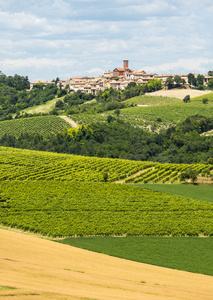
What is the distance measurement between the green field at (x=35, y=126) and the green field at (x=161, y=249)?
3899 inches

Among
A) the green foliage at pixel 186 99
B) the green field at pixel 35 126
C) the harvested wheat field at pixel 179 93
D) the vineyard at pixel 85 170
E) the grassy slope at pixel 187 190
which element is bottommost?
the grassy slope at pixel 187 190

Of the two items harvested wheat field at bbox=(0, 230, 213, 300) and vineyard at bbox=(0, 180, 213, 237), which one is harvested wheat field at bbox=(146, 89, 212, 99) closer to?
vineyard at bbox=(0, 180, 213, 237)

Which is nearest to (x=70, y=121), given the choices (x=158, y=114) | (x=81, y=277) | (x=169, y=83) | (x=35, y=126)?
(x=35, y=126)

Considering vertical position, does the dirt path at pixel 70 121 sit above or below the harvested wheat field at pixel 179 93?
below

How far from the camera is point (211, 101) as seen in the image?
16075 centimetres

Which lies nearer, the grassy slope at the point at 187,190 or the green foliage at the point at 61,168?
the grassy slope at the point at 187,190

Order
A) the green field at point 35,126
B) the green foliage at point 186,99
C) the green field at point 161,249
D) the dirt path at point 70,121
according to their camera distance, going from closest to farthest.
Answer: the green field at point 161,249 → the green field at point 35,126 → the dirt path at point 70,121 → the green foliage at point 186,99

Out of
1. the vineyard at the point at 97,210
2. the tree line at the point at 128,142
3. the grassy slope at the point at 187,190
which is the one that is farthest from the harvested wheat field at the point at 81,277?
the tree line at the point at 128,142

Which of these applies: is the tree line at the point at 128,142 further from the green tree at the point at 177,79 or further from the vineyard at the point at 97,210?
the green tree at the point at 177,79

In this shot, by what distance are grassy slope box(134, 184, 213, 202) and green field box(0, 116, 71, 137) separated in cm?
7348

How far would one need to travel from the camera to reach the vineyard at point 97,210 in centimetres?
3741

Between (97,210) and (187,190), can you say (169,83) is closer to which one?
A: (187,190)

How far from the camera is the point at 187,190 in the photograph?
60156 millimetres

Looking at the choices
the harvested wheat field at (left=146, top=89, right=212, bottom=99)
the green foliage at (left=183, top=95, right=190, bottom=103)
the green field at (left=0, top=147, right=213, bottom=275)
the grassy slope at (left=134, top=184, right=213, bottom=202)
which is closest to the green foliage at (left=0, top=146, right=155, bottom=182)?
the green field at (left=0, top=147, right=213, bottom=275)
